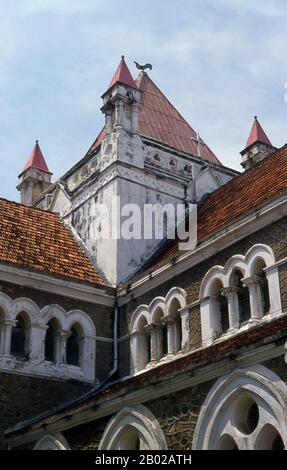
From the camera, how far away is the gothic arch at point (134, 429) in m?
11.0

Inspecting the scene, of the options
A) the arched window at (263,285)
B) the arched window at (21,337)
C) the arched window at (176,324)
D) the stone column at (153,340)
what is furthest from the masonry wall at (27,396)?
the arched window at (263,285)

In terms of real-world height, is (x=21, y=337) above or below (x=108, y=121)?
below

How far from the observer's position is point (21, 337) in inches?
605

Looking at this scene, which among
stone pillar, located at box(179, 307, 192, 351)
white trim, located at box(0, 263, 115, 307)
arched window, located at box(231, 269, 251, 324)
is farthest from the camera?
white trim, located at box(0, 263, 115, 307)

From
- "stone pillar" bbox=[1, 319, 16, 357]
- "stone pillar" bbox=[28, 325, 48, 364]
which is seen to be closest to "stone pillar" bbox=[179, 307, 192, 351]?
"stone pillar" bbox=[28, 325, 48, 364]

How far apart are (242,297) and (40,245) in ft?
19.1

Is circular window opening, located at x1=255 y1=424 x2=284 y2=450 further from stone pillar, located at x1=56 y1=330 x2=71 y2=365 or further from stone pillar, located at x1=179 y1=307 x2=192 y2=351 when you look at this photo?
stone pillar, located at x1=56 y1=330 x2=71 y2=365

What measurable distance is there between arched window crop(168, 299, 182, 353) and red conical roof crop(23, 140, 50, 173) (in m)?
9.35

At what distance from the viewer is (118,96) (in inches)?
741

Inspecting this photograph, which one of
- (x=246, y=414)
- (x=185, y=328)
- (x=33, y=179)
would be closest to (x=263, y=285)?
(x=185, y=328)

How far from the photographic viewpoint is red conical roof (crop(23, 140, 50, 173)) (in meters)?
22.6

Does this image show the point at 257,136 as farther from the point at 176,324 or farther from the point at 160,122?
the point at 176,324

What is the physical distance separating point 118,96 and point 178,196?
121 inches

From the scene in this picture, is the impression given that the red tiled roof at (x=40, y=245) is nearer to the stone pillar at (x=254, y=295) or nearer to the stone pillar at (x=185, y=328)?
the stone pillar at (x=185, y=328)
